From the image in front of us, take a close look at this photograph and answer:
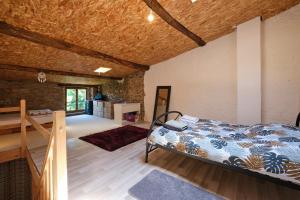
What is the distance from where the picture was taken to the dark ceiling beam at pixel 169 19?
2.47 metres

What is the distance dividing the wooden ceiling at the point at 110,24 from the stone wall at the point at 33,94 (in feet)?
6.80

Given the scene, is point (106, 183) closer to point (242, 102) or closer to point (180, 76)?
point (242, 102)

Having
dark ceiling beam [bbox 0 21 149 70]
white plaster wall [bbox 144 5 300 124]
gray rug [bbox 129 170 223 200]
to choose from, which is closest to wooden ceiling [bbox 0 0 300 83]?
dark ceiling beam [bbox 0 21 149 70]

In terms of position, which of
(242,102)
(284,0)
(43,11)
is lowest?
(242,102)

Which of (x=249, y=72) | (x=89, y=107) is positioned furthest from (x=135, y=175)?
(x=89, y=107)

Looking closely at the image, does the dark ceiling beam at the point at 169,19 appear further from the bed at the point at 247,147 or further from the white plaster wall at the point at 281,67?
the bed at the point at 247,147

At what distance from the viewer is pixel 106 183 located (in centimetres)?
209

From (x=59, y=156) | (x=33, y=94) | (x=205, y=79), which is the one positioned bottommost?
(x=59, y=156)

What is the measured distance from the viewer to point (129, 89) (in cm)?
652

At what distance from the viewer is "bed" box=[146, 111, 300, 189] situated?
5.18ft

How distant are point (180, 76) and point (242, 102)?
199 centimetres

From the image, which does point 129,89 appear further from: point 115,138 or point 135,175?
point 135,175

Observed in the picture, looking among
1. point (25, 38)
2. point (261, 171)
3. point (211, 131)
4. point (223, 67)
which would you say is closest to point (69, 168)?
point (25, 38)

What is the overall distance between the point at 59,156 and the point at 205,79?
13.6ft
